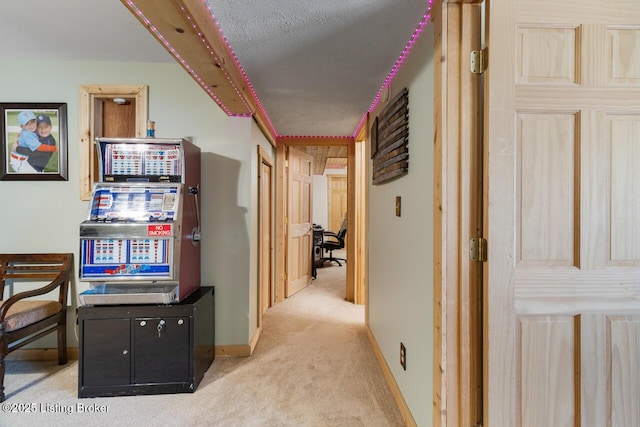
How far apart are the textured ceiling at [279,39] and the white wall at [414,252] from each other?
0.80 feet

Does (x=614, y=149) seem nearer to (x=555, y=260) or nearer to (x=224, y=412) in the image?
(x=555, y=260)

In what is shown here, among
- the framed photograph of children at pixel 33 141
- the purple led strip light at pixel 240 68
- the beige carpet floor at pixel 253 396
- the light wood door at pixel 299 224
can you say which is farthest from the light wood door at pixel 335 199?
the framed photograph of children at pixel 33 141

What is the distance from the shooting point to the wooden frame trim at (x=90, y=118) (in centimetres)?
239

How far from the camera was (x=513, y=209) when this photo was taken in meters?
1.11

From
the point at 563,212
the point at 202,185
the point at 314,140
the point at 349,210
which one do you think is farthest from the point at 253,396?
the point at 314,140

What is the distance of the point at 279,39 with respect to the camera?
163 cm

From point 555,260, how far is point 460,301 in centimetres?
38

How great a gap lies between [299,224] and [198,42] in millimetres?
3245

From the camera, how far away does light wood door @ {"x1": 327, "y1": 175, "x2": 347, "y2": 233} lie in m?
8.70

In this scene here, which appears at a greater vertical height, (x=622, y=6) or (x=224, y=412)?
(x=622, y=6)

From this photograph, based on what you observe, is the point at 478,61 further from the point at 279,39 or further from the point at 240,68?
the point at 240,68

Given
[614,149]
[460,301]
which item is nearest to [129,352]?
[460,301]

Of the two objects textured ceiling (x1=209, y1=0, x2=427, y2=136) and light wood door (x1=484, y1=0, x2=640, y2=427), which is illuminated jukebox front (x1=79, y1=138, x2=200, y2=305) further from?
light wood door (x1=484, y1=0, x2=640, y2=427)

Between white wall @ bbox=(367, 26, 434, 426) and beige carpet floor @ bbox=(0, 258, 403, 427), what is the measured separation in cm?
30
